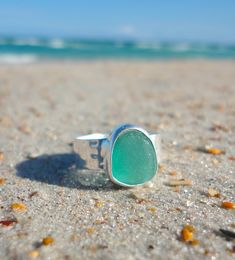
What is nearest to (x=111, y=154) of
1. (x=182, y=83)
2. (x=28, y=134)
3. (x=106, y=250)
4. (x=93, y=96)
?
(x=106, y=250)

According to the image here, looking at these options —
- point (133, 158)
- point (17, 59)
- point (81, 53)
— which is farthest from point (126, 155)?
point (81, 53)

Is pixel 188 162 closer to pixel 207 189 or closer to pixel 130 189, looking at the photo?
pixel 207 189

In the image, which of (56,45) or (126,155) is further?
(56,45)

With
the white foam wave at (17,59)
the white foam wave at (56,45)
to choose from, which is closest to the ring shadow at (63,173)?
the white foam wave at (17,59)

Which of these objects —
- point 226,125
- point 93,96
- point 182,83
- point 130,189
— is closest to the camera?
point 130,189

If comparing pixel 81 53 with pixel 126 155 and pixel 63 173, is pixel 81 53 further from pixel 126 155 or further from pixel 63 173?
pixel 126 155

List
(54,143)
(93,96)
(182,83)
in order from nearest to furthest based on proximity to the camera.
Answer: (54,143) → (93,96) → (182,83)
